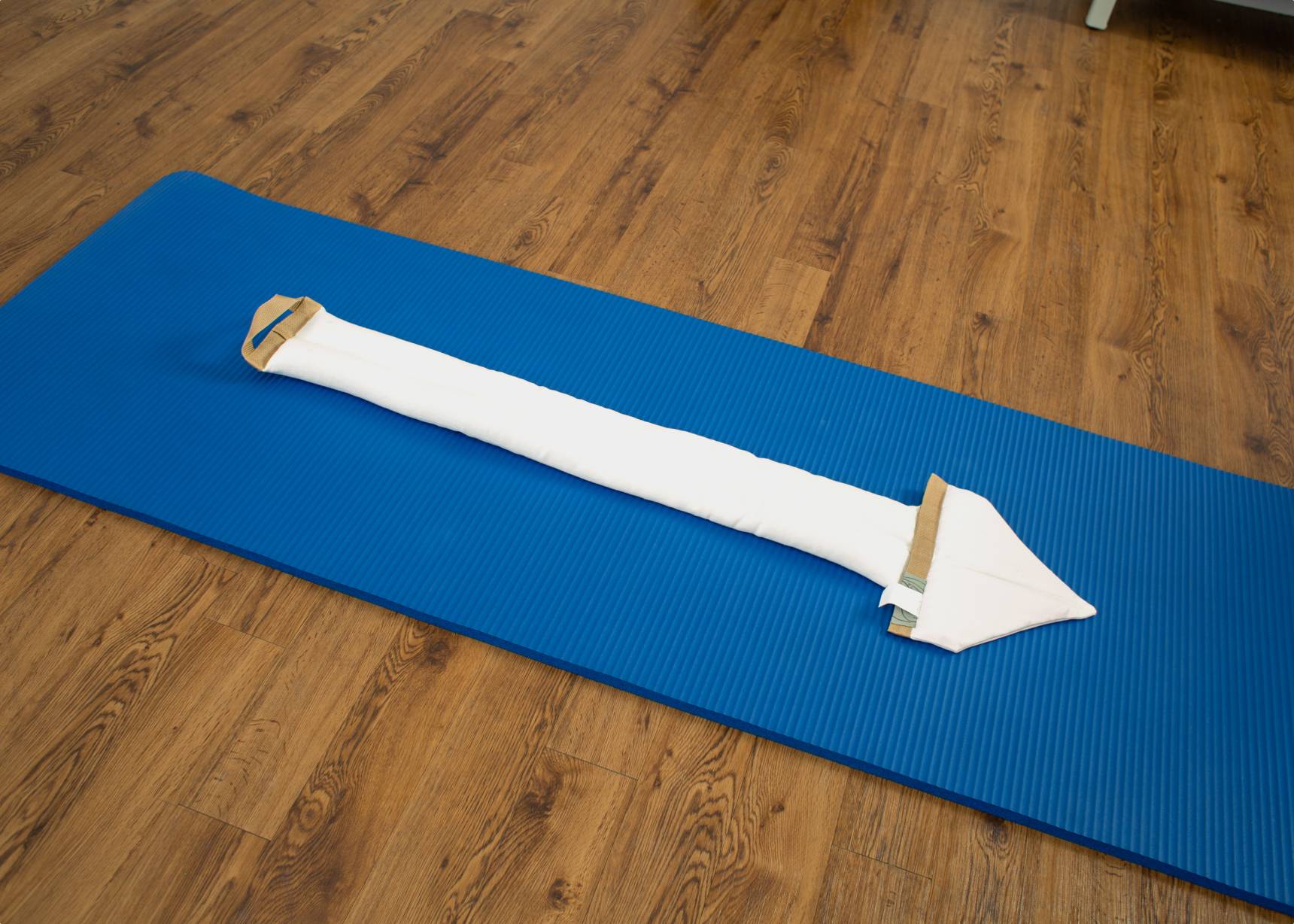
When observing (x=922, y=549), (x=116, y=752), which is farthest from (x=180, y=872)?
(x=922, y=549)

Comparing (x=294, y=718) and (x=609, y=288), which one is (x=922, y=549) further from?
(x=294, y=718)

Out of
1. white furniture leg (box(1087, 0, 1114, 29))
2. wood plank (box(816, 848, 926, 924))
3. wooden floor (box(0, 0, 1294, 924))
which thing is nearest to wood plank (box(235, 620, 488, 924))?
wooden floor (box(0, 0, 1294, 924))

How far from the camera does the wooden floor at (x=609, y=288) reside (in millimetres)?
1492

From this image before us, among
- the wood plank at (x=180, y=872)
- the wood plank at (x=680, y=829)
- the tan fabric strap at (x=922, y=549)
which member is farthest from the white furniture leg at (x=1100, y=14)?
the wood plank at (x=180, y=872)

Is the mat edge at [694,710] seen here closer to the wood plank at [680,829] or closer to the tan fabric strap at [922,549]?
the wood plank at [680,829]

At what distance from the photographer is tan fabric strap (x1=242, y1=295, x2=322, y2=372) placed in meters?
2.01

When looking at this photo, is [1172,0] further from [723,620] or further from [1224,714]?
[723,620]

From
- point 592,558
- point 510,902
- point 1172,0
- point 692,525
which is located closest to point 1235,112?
point 1172,0

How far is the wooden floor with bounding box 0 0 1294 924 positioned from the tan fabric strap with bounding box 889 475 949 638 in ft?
0.95

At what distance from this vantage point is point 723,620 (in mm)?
1731

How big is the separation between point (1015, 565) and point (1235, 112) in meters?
2.08

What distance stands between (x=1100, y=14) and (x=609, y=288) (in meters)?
2.16

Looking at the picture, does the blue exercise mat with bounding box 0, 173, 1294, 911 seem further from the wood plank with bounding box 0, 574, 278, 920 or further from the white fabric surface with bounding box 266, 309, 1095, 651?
the wood plank with bounding box 0, 574, 278, 920

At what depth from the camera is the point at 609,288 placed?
7.66 feet
